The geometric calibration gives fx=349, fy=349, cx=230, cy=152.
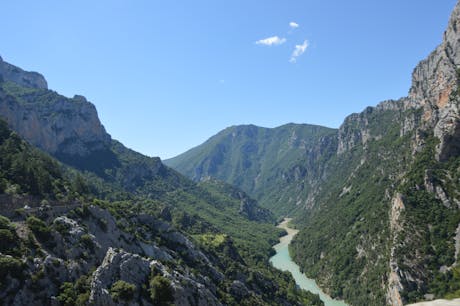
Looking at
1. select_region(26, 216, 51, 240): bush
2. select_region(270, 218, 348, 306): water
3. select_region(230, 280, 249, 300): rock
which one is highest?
select_region(26, 216, 51, 240): bush

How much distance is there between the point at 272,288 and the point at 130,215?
43.3 metres

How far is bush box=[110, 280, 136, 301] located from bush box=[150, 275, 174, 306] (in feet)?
9.38

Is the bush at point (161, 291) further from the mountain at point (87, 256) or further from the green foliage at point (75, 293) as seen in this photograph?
the green foliage at point (75, 293)

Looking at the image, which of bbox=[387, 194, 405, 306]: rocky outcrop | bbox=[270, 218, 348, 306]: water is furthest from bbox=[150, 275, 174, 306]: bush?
bbox=[270, 218, 348, 306]: water

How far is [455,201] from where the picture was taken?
337 ft

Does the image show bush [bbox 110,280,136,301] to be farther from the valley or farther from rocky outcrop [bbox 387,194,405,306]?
rocky outcrop [bbox 387,194,405,306]

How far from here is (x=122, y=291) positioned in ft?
146

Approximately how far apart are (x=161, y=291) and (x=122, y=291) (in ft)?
17.7

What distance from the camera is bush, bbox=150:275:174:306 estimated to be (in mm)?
46625

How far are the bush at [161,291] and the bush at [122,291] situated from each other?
9.38 ft

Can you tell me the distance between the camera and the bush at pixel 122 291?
43578 millimetres

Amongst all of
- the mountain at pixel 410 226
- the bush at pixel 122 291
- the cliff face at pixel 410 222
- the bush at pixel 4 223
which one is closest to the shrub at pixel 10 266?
the bush at pixel 4 223

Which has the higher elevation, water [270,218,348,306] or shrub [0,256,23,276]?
shrub [0,256,23,276]

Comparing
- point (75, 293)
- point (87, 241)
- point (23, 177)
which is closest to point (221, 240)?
point (23, 177)
